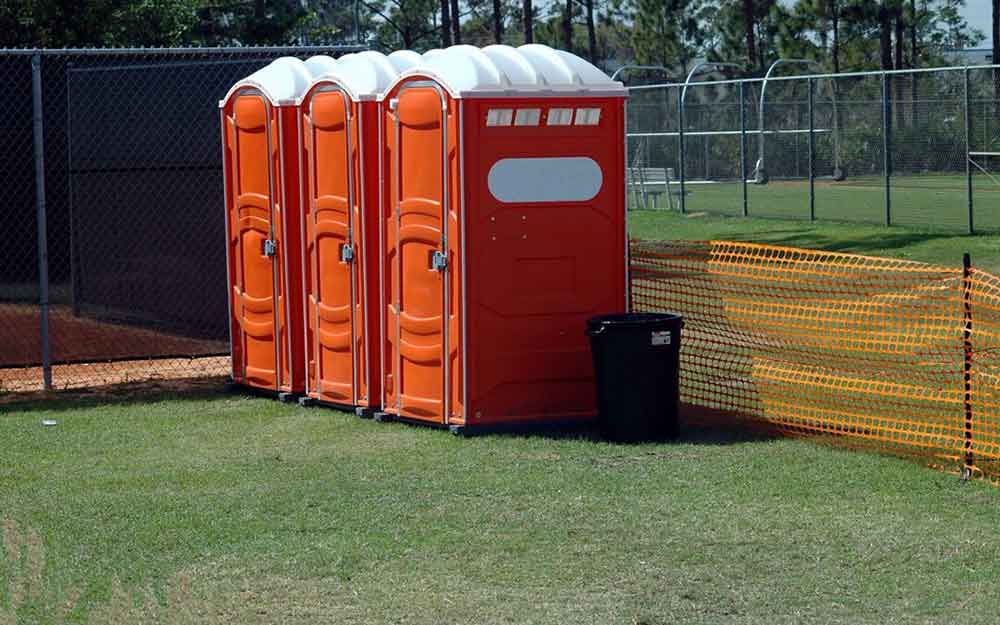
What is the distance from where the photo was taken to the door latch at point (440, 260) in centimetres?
1012

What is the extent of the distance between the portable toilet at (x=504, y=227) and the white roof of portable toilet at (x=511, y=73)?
0.03 ft

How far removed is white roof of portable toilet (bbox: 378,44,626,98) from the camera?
9961 mm

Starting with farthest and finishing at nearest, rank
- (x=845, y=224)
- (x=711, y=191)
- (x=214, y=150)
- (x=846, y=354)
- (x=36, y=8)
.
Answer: (x=711, y=191), (x=845, y=224), (x=36, y=8), (x=214, y=150), (x=846, y=354)

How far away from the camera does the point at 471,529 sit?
7715mm

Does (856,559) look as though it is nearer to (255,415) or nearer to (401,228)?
(401,228)

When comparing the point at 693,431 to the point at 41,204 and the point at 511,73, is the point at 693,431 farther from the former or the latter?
the point at 41,204

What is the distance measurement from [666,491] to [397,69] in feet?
13.0

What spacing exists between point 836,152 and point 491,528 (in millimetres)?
27356

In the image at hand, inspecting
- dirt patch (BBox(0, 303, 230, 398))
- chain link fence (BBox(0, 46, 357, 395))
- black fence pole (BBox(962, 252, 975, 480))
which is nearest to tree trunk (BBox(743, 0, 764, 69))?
chain link fence (BBox(0, 46, 357, 395))

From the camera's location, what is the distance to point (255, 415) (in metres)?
11.2

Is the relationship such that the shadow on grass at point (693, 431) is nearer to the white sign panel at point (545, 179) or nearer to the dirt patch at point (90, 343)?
the white sign panel at point (545, 179)

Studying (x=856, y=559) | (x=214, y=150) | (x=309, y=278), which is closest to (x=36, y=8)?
(x=214, y=150)

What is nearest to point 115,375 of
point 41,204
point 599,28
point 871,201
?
point 41,204

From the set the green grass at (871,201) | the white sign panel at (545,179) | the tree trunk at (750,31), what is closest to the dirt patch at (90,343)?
the white sign panel at (545,179)
